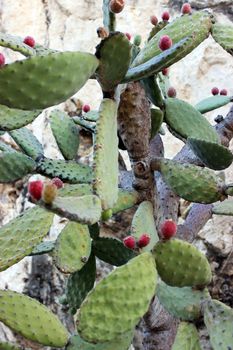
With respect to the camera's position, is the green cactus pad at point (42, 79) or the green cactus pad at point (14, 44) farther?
the green cactus pad at point (14, 44)

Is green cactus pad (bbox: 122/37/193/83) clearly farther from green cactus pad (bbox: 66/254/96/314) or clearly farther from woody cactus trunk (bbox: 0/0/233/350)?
green cactus pad (bbox: 66/254/96/314)

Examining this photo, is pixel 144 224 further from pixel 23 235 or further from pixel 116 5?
pixel 116 5

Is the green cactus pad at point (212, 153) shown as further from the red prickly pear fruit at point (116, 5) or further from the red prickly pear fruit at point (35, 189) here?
the red prickly pear fruit at point (35, 189)

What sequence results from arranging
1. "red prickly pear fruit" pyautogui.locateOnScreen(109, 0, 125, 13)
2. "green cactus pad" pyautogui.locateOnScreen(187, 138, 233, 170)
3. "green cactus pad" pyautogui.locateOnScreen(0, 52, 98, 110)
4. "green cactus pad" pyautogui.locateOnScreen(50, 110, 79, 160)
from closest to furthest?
"green cactus pad" pyautogui.locateOnScreen(0, 52, 98, 110) → "red prickly pear fruit" pyautogui.locateOnScreen(109, 0, 125, 13) → "green cactus pad" pyautogui.locateOnScreen(187, 138, 233, 170) → "green cactus pad" pyautogui.locateOnScreen(50, 110, 79, 160)

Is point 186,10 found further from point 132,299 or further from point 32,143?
point 132,299

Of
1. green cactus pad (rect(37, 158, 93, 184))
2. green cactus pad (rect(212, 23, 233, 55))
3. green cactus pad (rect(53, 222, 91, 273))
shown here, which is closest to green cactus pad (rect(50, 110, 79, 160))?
green cactus pad (rect(37, 158, 93, 184))

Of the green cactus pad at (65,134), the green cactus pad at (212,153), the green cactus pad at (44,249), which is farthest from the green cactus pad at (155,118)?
the green cactus pad at (44,249)
